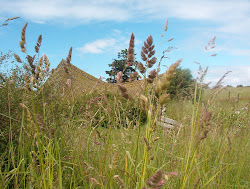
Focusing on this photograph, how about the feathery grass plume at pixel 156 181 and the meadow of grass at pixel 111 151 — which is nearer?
the feathery grass plume at pixel 156 181

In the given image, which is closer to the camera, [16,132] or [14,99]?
[16,132]

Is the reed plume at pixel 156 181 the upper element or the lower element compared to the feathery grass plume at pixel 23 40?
lower

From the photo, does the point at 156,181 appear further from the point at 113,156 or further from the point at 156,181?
the point at 113,156

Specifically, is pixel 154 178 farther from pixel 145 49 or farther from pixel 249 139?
pixel 249 139

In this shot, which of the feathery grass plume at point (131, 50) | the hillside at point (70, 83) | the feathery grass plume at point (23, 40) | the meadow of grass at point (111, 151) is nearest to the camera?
the meadow of grass at point (111, 151)

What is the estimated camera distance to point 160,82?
0.76m

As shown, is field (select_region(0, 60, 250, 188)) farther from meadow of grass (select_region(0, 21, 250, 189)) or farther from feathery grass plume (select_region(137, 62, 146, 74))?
feathery grass plume (select_region(137, 62, 146, 74))

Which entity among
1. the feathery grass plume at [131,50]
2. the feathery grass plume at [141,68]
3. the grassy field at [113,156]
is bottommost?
the grassy field at [113,156]

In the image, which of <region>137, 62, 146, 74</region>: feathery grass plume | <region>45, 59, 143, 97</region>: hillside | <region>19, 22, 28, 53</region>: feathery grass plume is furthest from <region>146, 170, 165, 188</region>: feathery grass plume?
<region>19, 22, 28, 53</region>: feathery grass plume

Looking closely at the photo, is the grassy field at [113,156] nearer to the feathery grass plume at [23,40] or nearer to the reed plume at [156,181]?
the reed plume at [156,181]

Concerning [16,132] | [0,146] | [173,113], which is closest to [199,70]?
[16,132]

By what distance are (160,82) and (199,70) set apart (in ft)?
3.30

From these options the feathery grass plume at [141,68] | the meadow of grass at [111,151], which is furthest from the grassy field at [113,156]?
the feathery grass plume at [141,68]

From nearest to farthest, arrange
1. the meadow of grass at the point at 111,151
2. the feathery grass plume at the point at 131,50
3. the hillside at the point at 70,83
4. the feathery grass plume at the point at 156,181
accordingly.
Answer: the feathery grass plume at the point at 156,181
the meadow of grass at the point at 111,151
the feathery grass plume at the point at 131,50
the hillside at the point at 70,83
